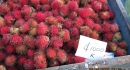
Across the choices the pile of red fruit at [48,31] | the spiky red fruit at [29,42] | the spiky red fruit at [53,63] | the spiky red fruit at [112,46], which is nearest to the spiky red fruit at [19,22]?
the pile of red fruit at [48,31]

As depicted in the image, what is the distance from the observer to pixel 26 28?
1.01m

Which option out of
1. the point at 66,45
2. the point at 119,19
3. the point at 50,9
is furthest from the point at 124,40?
the point at 50,9

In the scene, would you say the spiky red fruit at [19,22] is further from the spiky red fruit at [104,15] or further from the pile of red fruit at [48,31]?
the spiky red fruit at [104,15]

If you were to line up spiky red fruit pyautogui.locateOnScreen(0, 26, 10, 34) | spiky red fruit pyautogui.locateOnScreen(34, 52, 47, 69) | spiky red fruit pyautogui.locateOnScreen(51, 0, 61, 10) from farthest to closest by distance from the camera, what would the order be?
spiky red fruit pyautogui.locateOnScreen(51, 0, 61, 10), spiky red fruit pyautogui.locateOnScreen(0, 26, 10, 34), spiky red fruit pyautogui.locateOnScreen(34, 52, 47, 69)

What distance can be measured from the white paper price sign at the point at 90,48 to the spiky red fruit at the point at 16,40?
262 millimetres

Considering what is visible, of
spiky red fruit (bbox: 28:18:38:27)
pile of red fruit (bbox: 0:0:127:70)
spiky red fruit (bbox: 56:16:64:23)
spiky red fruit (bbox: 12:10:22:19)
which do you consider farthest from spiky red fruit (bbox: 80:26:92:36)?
spiky red fruit (bbox: 12:10:22:19)

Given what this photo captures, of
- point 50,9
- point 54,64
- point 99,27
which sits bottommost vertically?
point 54,64

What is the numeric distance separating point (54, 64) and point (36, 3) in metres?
0.38

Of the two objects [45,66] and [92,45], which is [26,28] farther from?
[92,45]

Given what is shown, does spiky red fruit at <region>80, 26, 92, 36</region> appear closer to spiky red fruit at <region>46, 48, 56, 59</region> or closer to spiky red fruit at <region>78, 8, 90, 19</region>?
spiky red fruit at <region>78, 8, 90, 19</region>

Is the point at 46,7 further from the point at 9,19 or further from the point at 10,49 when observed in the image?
the point at 10,49

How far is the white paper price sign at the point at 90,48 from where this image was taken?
3.35ft

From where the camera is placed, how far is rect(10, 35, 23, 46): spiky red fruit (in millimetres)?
965

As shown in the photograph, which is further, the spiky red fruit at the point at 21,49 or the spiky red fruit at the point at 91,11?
the spiky red fruit at the point at 91,11
